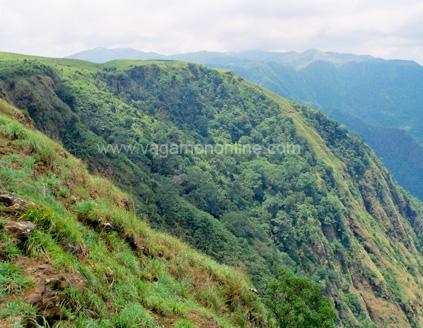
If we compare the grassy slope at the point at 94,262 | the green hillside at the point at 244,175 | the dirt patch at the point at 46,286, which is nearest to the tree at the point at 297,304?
the grassy slope at the point at 94,262

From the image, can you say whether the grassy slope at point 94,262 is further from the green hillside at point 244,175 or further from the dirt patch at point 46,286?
the green hillside at point 244,175

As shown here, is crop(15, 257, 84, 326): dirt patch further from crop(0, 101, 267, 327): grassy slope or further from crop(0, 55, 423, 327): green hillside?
crop(0, 55, 423, 327): green hillside

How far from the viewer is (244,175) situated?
110 meters

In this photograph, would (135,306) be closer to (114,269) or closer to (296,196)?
(114,269)

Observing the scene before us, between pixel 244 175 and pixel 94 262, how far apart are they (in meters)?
101

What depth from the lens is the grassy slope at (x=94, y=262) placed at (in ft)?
24.2

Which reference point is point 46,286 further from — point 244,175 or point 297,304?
point 244,175

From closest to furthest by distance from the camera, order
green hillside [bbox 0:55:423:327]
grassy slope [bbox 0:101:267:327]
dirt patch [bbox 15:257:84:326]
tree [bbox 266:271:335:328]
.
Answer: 1. dirt patch [bbox 15:257:84:326]
2. grassy slope [bbox 0:101:267:327]
3. tree [bbox 266:271:335:328]
4. green hillside [bbox 0:55:423:327]

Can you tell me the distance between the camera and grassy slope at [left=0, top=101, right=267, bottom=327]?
7.39 m

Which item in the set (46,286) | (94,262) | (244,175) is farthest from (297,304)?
(244,175)

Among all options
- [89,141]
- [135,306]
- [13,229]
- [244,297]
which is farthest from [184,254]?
[89,141]

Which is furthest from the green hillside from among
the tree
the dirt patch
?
the dirt patch

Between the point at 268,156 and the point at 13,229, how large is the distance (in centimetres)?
11809

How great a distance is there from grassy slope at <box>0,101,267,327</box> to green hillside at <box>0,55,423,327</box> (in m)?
29.4
